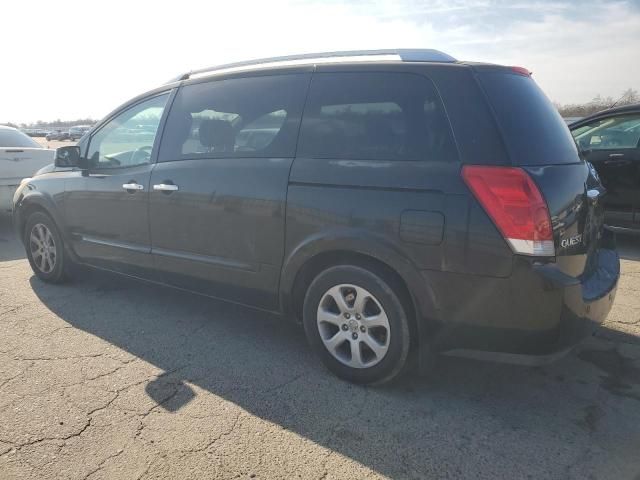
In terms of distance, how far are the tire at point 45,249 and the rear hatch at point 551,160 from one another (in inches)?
156

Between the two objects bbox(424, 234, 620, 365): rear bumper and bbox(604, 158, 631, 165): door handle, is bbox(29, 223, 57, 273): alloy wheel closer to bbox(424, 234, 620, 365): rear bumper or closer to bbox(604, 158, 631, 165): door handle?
bbox(424, 234, 620, 365): rear bumper

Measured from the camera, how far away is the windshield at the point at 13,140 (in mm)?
7992

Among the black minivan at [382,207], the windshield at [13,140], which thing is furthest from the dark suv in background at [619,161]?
the windshield at [13,140]

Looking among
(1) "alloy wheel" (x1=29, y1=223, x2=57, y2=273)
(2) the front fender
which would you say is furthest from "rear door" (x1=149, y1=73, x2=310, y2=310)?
(1) "alloy wheel" (x1=29, y1=223, x2=57, y2=273)

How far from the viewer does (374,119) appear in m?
2.96

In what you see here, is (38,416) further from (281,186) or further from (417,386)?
(417,386)

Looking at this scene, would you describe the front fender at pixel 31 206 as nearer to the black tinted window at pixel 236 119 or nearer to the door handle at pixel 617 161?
the black tinted window at pixel 236 119

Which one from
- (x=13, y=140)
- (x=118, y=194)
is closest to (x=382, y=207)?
(x=118, y=194)

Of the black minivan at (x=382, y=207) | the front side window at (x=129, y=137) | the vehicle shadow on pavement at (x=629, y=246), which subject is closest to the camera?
the black minivan at (x=382, y=207)

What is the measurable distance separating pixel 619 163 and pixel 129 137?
17.1 ft

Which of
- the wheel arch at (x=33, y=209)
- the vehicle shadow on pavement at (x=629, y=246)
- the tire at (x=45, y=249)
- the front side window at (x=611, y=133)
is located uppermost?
the front side window at (x=611, y=133)

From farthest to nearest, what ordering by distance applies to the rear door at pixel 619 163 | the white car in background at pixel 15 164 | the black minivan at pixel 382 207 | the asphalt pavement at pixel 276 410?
1. the white car in background at pixel 15 164
2. the rear door at pixel 619 163
3. the black minivan at pixel 382 207
4. the asphalt pavement at pixel 276 410

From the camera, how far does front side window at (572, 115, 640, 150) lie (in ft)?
19.8

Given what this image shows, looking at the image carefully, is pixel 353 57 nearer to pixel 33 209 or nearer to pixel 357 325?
pixel 357 325
